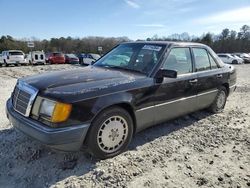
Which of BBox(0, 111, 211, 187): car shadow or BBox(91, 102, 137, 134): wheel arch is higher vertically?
BBox(91, 102, 137, 134): wheel arch

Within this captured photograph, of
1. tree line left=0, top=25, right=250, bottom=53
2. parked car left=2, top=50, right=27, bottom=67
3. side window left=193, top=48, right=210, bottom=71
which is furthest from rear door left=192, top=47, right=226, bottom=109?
tree line left=0, top=25, right=250, bottom=53

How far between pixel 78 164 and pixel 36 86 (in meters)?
1.17

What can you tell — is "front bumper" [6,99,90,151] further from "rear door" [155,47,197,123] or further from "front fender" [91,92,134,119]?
"rear door" [155,47,197,123]

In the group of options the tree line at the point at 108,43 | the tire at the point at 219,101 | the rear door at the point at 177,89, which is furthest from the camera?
the tree line at the point at 108,43

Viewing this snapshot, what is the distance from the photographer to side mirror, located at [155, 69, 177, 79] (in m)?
3.64

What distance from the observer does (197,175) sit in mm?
3145

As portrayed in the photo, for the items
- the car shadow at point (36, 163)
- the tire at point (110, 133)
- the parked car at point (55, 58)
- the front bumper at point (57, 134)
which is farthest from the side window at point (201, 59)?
the parked car at point (55, 58)

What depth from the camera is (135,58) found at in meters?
4.22

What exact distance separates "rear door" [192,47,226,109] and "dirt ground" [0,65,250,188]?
723 mm

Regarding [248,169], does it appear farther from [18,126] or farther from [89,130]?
[18,126]

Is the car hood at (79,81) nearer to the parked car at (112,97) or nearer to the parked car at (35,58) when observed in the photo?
the parked car at (112,97)

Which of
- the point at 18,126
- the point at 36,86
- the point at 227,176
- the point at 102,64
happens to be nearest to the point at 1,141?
the point at 18,126

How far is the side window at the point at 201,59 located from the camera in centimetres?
473

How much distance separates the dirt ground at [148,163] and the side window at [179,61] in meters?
1.13
